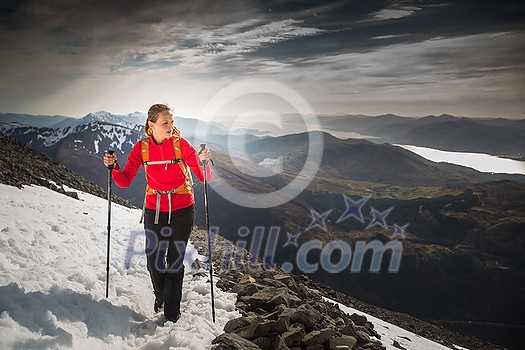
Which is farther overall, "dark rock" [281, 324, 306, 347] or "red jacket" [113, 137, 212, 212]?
"dark rock" [281, 324, 306, 347]

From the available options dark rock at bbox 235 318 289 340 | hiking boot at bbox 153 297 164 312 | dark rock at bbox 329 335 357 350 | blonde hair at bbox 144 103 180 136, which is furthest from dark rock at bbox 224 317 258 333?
blonde hair at bbox 144 103 180 136

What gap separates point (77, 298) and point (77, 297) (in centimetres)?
3

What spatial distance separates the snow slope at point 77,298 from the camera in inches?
192

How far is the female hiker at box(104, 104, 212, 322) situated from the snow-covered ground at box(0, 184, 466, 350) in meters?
0.81

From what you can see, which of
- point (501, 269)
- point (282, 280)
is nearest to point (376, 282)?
point (501, 269)

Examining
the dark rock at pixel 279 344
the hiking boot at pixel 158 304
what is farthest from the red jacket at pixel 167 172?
the dark rock at pixel 279 344

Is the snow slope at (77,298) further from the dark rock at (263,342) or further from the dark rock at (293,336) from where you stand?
the dark rock at (293,336)

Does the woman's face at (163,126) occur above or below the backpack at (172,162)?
above

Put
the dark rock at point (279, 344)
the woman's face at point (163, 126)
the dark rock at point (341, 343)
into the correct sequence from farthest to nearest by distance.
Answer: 1. the dark rock at point (341, 343)
2. the dark rock at point (279, 344)
3. the woman's face at point (163, 126)

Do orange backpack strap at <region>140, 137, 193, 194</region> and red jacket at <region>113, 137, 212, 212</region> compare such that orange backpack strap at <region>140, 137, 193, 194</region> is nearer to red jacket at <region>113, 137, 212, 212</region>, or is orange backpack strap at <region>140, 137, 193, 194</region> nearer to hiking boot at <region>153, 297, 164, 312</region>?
red jacket at <region>113, 137, 212, 212</region>

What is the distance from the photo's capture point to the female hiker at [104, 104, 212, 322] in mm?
6023

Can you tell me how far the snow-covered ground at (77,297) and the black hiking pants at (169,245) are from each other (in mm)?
799

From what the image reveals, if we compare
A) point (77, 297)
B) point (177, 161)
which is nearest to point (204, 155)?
point (177, 161)

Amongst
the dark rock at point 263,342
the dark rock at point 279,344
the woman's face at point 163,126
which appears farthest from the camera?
the dark rock at point 263,342
